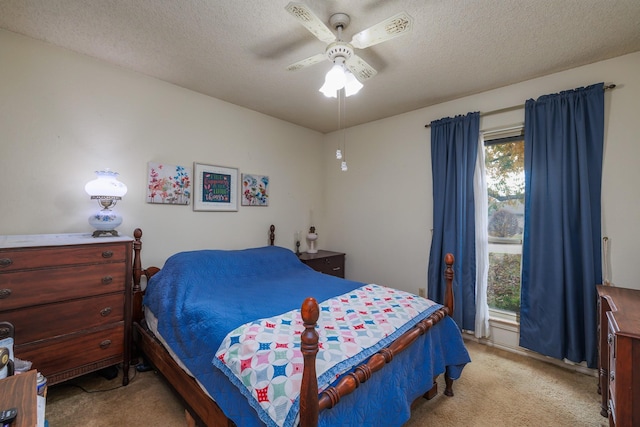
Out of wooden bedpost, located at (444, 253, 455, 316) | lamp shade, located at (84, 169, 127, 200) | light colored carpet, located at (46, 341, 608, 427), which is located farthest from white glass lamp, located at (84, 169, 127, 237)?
wooden bedpost, located at (444, 253, 455, 316)

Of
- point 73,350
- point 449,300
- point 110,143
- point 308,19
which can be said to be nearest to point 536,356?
point 449,300

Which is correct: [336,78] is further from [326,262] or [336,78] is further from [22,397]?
[326,262]

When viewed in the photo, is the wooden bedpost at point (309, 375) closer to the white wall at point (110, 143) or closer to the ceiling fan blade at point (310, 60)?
the ceiling fan blade at point (310, 60)

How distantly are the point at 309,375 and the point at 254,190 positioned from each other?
2.67 metres

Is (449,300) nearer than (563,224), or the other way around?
(449,300)

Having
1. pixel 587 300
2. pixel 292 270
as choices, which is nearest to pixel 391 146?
pixel 292 270

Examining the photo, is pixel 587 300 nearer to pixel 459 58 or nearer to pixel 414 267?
pixel 414 267

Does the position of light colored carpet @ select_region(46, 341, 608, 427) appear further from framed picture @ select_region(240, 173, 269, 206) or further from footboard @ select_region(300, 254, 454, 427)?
framed picture @ select_region(240, 173, 269, 206)

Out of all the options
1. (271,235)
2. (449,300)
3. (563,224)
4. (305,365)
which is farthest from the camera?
(271,235)

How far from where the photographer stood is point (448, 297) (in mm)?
2098

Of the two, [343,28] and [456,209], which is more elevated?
[343,28]

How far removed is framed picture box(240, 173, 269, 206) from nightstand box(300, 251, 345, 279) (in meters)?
0.88

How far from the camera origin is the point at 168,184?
273cm

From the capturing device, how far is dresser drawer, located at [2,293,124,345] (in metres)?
1.70
